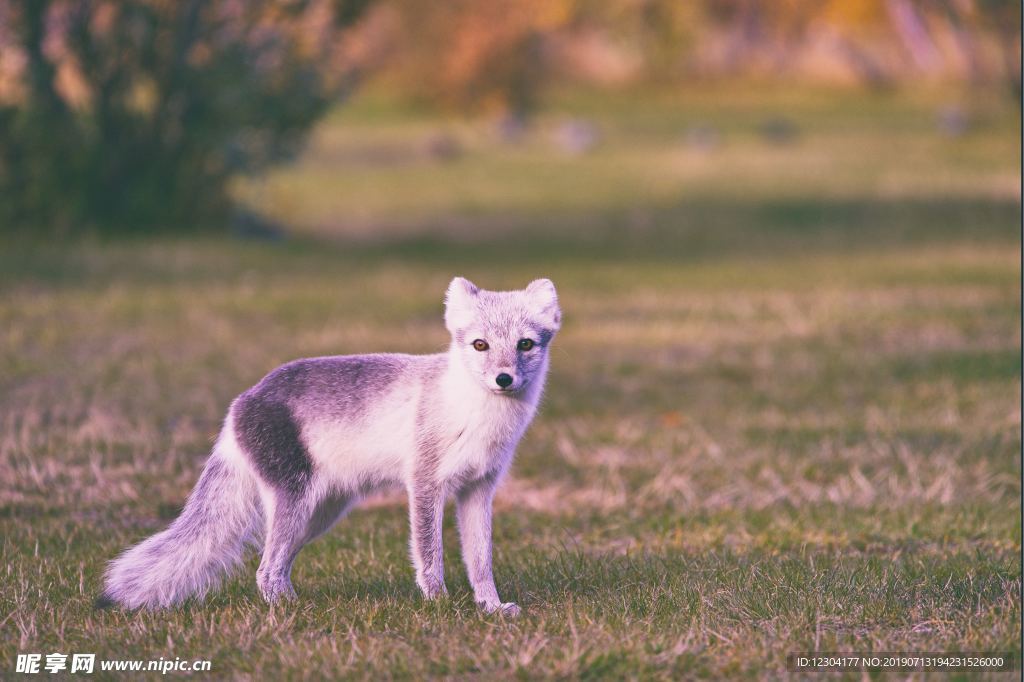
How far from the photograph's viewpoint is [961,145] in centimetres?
3269

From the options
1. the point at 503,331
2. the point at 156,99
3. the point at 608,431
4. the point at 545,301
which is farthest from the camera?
the point at 156,99

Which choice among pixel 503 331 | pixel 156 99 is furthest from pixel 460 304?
pixel 156 99

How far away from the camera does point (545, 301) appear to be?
208 inches

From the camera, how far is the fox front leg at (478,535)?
5.41 meters

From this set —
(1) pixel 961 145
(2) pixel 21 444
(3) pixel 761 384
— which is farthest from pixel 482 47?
(2) pixel 21 444

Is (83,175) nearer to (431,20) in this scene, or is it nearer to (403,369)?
(403,369)

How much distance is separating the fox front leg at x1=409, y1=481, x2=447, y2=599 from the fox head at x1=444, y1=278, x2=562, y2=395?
1.68 ft

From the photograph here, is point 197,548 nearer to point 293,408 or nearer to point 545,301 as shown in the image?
point 293,408

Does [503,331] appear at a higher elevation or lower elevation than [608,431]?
higher

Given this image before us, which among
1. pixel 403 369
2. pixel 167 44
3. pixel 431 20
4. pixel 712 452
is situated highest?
pixel 431 20

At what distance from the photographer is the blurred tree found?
16.9m

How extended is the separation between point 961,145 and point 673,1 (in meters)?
12.8

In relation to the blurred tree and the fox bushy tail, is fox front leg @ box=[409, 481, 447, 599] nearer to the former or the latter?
the fox bushy tail

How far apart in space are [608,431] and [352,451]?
422 cm
